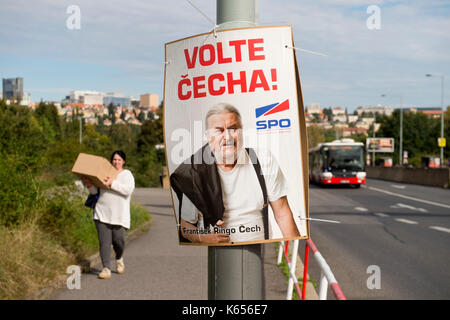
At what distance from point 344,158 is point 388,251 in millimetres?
26632

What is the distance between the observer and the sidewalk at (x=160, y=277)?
272 inches

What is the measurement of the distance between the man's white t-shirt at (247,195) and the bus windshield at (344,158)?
34844mm

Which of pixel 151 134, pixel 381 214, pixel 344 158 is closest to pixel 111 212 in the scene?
pixel 381 214

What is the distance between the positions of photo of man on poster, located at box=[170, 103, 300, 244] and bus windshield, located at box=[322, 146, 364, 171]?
114ft

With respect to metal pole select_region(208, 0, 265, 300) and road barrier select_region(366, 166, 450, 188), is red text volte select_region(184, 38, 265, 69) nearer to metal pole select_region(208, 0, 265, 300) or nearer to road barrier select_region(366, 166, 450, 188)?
metal pole select_region(208, 0, 265, 300)

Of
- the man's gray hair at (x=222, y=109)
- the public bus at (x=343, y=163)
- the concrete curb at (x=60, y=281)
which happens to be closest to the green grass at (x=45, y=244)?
the concrete curb at (x=60, y=281)

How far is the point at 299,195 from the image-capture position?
2.84 m

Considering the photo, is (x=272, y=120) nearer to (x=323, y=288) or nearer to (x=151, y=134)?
(x=323, y=288)

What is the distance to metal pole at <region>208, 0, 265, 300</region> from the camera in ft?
8.80

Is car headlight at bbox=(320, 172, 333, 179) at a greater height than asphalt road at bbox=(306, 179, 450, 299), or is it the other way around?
asphalt road at bbox=(306, 179, 450, 299)

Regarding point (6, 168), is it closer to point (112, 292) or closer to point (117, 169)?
point (117, 169)

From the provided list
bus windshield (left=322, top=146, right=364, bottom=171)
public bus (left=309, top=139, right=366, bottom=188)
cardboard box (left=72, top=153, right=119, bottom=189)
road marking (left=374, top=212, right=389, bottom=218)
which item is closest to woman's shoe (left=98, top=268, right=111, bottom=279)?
cardboard box (left=72, top=153, right=119, bottom=189)
